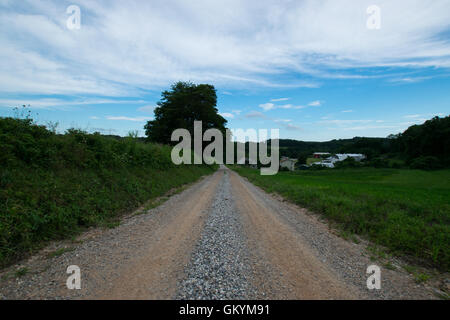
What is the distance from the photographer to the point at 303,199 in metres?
10.8

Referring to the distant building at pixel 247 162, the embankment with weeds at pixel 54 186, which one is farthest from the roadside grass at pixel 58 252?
the distant building at pixel 247 162

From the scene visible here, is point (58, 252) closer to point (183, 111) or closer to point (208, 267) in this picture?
point (208, 267)

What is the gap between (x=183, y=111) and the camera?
3519cm

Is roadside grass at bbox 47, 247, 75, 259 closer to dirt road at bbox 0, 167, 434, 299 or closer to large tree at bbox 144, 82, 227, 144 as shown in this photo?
dirt road at bbox 0, 167, 434, 299

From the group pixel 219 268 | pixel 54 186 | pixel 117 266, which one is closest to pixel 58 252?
pixel 117 266

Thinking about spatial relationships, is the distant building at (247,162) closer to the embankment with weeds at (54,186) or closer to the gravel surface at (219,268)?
the embankment with weeds at (54,186)

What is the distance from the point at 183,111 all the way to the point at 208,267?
111 feet

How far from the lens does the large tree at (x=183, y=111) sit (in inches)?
1352

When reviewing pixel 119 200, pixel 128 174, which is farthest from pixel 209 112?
pixel 119 200

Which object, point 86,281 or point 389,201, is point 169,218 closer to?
point 86,281

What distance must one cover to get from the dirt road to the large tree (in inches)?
1154

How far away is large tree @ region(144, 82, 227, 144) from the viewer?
34.3 meters

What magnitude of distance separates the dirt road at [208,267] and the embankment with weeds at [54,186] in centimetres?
68
